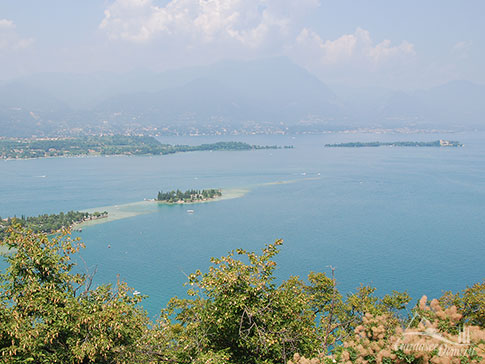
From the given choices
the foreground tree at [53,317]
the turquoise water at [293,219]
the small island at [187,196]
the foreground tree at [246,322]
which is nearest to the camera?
the foreground tree at [53,317]

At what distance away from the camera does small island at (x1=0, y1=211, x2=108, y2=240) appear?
23203 millimetres

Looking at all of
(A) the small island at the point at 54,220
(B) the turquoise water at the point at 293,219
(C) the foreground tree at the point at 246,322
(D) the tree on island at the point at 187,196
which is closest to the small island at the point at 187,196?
(D) the tree on island at the point at 187,196

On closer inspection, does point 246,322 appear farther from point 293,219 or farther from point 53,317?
point 293,219

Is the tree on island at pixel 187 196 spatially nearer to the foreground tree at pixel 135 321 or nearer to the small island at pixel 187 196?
the small island at pixel 187 196

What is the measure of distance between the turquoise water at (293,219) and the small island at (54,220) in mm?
1775

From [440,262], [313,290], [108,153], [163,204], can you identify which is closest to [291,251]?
[440,262]

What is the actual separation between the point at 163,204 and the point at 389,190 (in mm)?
19438

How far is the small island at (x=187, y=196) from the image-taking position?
106 ft

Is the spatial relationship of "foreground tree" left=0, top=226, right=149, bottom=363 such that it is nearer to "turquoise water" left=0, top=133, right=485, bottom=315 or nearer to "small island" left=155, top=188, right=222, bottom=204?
"turquoise water" left=0, top=133, right=485, bottom=315

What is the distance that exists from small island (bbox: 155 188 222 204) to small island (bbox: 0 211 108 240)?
18.6ft

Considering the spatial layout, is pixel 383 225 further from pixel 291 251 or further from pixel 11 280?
pixel 11 280

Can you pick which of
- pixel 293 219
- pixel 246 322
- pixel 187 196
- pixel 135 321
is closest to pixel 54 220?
pixel 187 196

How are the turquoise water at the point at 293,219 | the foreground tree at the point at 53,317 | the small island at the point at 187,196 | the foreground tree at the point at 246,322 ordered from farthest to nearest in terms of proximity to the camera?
the small island at the point at 187,196 → the turquoise water at the point at 293,219 → the foreground tree at the point at 246,322 → the foreground tree at the point at 53,317

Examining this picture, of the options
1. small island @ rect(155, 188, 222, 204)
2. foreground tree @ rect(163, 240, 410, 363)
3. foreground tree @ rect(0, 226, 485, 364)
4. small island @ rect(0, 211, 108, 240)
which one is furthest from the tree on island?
foreground tree @ rect(163, 240, 410, 363)
